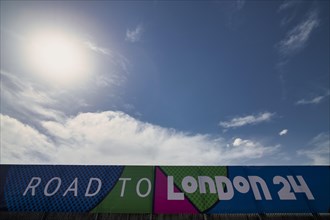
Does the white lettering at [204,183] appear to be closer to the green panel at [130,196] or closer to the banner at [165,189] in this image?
the banner at [165,189]

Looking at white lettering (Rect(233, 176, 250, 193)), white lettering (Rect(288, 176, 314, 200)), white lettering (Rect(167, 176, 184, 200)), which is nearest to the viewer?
white lettering (Rect(167, 176, 184, 200))

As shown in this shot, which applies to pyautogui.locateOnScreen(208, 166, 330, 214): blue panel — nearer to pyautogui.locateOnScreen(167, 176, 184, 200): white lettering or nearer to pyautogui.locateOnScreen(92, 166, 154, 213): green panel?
pyautogui.locateOnScreen(167, 176, 184, 200): white lettering

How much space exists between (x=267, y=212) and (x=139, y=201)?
20.4 ft

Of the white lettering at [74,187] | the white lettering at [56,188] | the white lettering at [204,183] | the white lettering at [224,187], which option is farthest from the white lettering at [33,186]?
the white lettering at [224,187]

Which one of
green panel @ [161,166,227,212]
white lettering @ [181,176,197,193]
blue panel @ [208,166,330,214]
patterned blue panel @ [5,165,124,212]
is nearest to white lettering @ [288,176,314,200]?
blue panel @ [208,166,330,214]

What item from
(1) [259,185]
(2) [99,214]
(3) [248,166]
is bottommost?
(2) [99,214]

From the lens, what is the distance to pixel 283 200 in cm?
902

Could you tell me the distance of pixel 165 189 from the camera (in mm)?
9312

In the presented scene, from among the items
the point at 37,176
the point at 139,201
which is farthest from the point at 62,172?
the point at 139,201

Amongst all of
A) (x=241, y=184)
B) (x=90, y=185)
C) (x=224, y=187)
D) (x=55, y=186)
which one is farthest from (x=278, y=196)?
(x=55, y=186)

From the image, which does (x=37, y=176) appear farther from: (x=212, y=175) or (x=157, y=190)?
(x=212, y=175)

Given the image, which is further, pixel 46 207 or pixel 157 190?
pixel 157 190

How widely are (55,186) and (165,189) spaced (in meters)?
5.74

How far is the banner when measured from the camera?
28.7 ft
